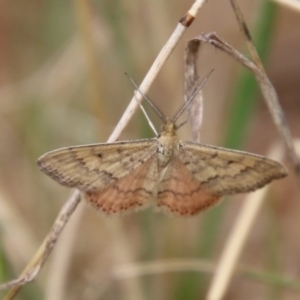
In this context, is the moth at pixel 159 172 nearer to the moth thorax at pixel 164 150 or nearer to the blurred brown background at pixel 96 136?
the moth thorax at pixel 164 150

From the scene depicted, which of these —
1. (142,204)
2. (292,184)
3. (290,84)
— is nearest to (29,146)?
(142,204)

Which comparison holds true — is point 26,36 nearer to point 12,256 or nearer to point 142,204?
point 12,256

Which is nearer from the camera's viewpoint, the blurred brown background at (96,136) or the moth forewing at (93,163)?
the moth forewing at (93,163)

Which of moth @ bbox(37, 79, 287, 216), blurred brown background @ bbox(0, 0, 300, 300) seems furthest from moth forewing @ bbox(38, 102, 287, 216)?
blurred brown background @ bbox(0, 0, 300, 300)

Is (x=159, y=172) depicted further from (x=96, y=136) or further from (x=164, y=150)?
(x=96, y=136)

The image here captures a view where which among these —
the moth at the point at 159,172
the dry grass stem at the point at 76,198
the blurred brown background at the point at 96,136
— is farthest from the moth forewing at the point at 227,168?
the blurred brown background at the point at 96,136

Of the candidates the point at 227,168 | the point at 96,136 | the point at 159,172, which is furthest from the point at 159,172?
the point at 96,136
